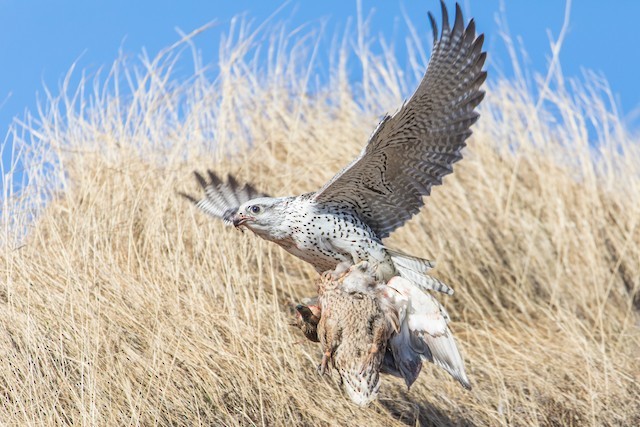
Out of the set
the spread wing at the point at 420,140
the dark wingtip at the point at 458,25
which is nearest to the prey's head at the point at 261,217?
the spread wing at the point at 420,140

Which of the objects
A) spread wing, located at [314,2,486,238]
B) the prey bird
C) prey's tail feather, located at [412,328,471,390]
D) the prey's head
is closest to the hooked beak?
the prey's head

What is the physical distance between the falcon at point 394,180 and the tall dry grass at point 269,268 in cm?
66

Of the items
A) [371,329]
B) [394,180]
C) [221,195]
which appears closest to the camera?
[371,329]

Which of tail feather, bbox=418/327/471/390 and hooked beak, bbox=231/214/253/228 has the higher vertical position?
tail feather, bbox=418/327/471/390

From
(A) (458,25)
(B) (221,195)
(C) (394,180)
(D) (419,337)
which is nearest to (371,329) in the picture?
(D) (419,337)

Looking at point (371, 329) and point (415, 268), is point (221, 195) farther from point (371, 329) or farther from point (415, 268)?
point (371, 329)

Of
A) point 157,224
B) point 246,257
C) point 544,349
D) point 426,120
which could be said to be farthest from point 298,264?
point 426,120

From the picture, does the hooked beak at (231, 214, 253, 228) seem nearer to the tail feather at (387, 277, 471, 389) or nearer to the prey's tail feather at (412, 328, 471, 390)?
the tail feather at (387, 277, 471, 389)

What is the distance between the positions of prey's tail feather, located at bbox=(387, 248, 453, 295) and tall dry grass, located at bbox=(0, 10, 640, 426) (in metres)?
0.70

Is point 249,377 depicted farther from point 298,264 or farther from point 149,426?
point 298,264

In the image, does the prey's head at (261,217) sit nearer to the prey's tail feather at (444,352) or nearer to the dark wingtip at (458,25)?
the prey's tail feather at (444,352)

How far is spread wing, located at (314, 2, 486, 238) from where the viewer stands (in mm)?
3822

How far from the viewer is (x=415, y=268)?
163 inches

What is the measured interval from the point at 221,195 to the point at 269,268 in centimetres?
89
